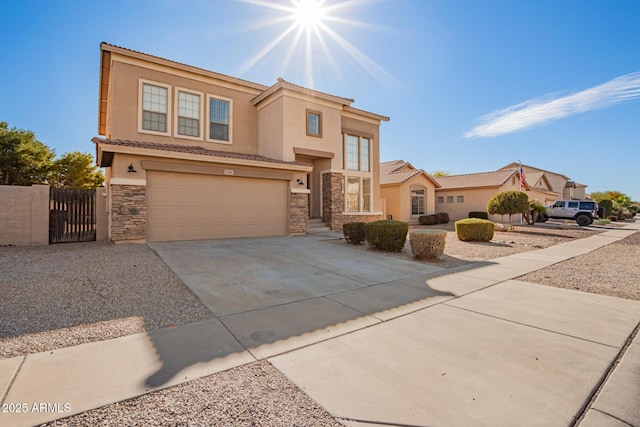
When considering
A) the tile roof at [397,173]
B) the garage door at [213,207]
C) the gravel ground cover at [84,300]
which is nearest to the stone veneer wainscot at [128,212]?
the garage door at [213,207]

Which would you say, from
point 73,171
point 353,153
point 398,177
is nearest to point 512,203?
point 398,177

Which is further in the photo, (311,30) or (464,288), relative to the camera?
(311,30)

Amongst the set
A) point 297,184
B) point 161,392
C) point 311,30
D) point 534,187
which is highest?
point 311,30

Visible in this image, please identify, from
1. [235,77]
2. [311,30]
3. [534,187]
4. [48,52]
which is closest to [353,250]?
[311,30]

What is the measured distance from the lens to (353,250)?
10.1 m

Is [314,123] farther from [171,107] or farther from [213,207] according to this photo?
[213,207]

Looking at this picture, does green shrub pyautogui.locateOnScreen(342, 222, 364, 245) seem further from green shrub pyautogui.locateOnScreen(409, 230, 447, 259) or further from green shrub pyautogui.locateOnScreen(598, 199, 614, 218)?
green shrub pyautogui.locateOnScreen(598, 199, 614, 218)

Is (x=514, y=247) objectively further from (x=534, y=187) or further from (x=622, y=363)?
(x=534, y=187)

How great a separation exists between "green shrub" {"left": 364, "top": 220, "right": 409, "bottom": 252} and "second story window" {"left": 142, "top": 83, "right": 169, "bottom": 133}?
32.9ft

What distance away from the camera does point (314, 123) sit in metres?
15.2

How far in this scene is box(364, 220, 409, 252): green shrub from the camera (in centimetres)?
991

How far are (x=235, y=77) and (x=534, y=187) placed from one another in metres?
34.5

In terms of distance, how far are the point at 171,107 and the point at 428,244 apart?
473 inches

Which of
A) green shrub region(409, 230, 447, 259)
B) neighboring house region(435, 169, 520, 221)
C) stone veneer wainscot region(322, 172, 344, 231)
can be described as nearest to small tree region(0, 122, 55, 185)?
stone veneer wainscot region(322, 172, 344, 231)
